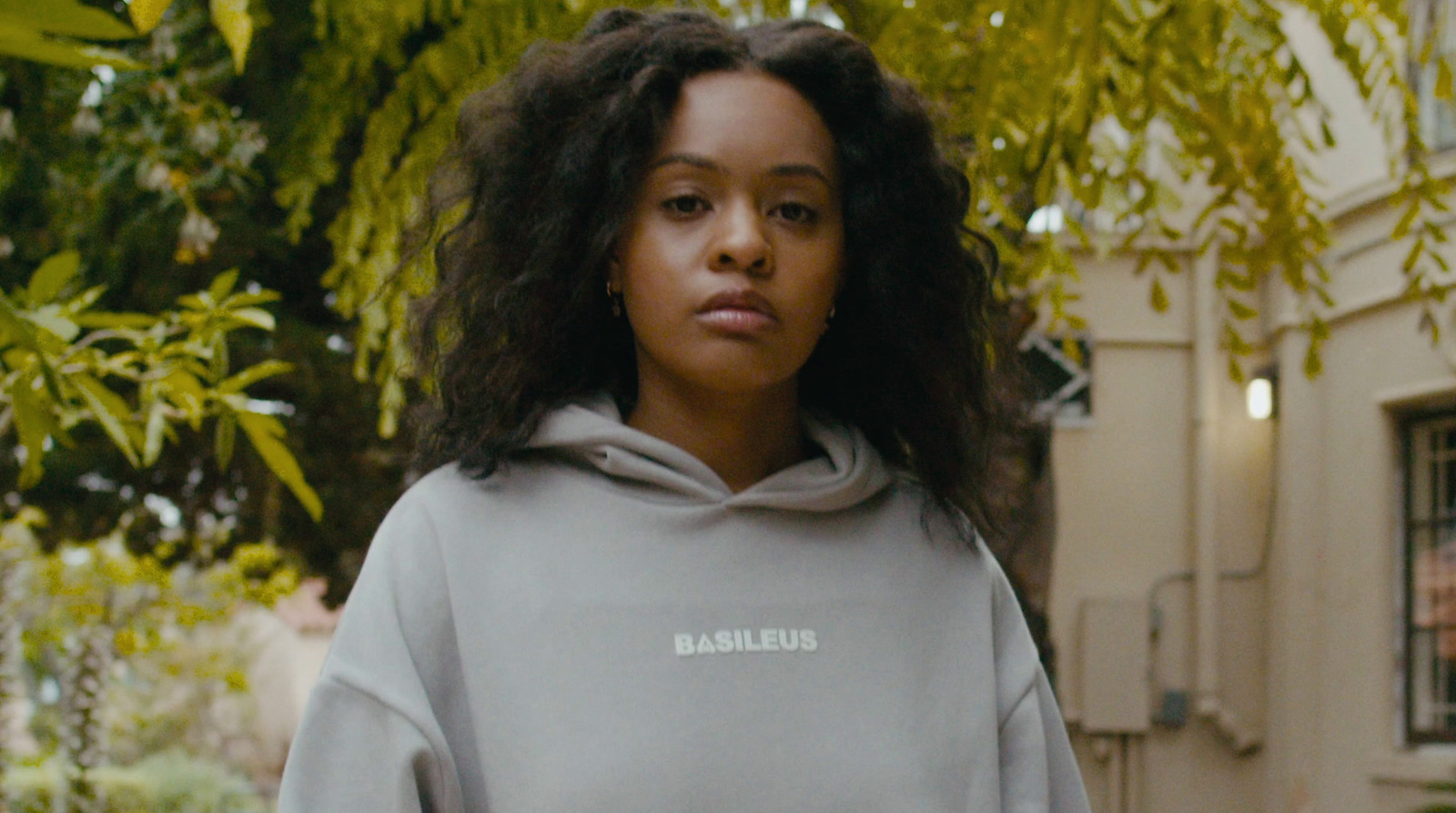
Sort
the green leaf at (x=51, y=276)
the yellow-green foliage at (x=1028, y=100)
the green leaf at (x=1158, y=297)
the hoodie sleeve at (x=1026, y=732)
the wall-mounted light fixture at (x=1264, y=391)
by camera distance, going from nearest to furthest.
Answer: the hoodie sleeve at (x=1026, y=732) < the green leaf at (x=51, y=276) < the yellow-green foliage at (x=1028, y=100) < the green leaf at (x=1158, y=297) < the wall-mounted light fixture at (x=1264, y=391)

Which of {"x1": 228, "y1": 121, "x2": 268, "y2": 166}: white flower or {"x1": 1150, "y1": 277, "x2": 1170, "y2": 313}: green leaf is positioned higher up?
{"x1": 228, "y1": 121, "x2": 268, "y2": 166}: white flower

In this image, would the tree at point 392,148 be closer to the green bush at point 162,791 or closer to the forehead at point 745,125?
the forehead at point 745,125

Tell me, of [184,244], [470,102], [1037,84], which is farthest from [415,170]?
[470,102]

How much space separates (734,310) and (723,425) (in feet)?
0.54

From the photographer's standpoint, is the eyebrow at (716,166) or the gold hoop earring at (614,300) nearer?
the eyebrow at (716,166)

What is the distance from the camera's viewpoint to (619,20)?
183 cm

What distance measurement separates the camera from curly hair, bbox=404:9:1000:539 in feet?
5.61

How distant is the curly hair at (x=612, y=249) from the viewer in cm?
171

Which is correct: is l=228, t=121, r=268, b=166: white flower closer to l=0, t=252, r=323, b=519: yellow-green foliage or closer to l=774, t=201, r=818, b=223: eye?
l=0, t=252, r=323, b=519: yellow-green foliage

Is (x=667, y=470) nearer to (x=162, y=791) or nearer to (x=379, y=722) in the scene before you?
(x=379, y=722)

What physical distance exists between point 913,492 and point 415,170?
229 cm

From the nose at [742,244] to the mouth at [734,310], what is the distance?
0.08 ft

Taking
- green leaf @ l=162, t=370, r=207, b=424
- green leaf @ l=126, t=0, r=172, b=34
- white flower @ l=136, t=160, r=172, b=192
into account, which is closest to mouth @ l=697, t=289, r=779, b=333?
green leaf @ l=126, t=0, r=172, b=34

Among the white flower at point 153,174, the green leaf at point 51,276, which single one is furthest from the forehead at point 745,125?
the white flower at point 153,174
